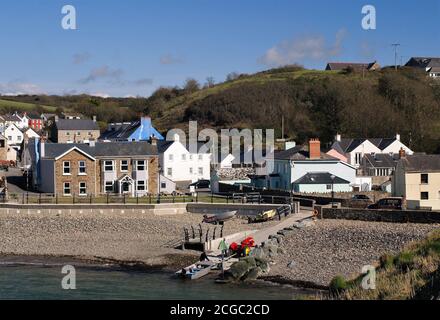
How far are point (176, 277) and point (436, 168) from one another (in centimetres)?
2081

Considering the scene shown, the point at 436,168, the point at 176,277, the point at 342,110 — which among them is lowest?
the point at 176,277

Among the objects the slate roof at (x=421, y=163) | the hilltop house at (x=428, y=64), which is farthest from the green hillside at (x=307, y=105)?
the slate roof at (x=421, y=163)

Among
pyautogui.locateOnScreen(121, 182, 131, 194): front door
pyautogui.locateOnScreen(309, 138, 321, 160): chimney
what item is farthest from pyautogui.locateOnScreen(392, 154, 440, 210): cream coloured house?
pyautogui.locateOnScreen(121, 182, 131, 194): front door

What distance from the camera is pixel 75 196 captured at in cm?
4769

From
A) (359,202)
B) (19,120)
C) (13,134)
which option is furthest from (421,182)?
(19,120)

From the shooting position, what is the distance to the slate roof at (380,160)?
193 feet

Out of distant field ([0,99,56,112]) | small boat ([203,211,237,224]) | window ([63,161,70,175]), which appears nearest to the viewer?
small boat ([203,211,237,224])

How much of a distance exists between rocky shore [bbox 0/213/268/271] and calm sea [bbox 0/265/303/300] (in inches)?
102

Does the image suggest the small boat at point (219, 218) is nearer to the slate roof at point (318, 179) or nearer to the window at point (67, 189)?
the slate roof at point (318, 179)

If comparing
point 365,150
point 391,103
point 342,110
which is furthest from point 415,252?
point 391,103

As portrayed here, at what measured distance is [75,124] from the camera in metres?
86.2

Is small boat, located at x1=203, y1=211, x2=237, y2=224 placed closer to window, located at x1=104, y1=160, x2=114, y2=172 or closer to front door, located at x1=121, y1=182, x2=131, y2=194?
front door, located at x1=121, y1=182, x2=131, y2=194

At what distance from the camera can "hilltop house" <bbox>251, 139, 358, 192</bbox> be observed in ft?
163

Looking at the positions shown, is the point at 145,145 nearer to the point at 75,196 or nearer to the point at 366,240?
the point at 75,196
